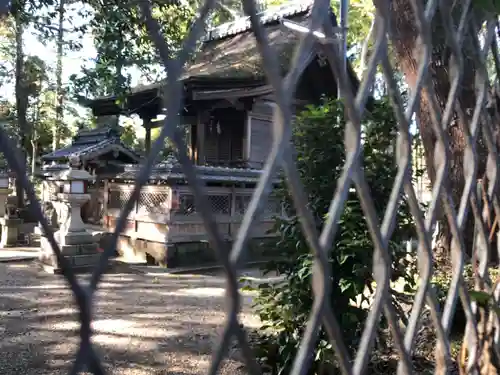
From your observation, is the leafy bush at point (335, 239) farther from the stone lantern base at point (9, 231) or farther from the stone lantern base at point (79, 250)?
the stone lantern base at point (9, 231)

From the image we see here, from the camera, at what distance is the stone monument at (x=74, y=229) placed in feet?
22.4

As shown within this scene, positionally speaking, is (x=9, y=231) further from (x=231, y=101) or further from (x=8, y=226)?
(x=231, y=101)

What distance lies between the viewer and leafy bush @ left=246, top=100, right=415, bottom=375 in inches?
99.4

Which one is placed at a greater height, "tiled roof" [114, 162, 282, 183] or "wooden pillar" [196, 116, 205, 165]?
"wooden pillar" [196, 116, 205, 165]

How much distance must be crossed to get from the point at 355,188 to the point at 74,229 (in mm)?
6613

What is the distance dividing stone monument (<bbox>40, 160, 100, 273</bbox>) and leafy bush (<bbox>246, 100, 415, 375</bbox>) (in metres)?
4.60

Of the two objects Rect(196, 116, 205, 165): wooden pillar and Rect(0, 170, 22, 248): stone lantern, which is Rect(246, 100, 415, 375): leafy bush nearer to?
Rect(196, 116, 205, 165): wooden pillar

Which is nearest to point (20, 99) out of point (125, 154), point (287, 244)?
point (125, 154)

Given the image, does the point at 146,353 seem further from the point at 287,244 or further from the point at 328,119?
the point at 328,119

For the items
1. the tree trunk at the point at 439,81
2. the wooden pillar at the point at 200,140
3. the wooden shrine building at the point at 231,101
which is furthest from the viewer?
the wooden pillar at the point at 200,140

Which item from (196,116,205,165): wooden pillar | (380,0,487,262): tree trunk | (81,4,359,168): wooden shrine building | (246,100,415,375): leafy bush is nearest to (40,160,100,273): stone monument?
(81,4,359,168): wooden shrine building

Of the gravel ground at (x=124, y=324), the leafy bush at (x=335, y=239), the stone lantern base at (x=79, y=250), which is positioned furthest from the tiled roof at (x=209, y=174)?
the leafy bush at (x=335, y=239)

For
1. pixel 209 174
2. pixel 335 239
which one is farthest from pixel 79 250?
pixel 335 239

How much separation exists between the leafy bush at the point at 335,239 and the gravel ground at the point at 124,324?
2.55 ft
